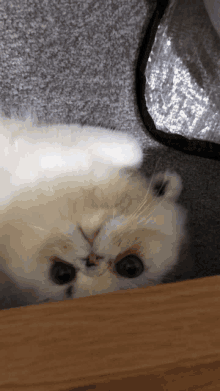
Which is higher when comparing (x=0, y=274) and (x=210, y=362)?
(x=210, y=362)

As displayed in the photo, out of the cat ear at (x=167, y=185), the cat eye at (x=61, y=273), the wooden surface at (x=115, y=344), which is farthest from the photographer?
the cat ear at (x=167, y=185)

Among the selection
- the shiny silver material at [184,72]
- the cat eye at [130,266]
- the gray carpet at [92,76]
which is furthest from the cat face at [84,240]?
the shiny silver material at [184,72]

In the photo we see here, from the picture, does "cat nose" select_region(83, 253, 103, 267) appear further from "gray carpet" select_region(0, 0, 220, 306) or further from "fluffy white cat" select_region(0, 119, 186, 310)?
"gray carpet" select_region(0, 0, 220, 306)

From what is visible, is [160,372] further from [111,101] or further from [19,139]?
[111,101]

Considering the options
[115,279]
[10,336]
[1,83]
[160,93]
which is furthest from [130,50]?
[10,336]

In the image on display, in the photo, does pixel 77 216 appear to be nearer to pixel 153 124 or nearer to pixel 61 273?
pixel 61 273

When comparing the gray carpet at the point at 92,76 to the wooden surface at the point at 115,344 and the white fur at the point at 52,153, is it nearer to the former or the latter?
the white fur at the point at 52,153
